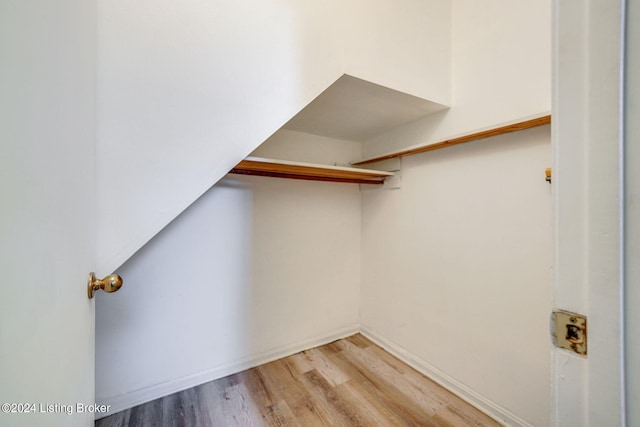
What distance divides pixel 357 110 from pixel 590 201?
5.08 feet

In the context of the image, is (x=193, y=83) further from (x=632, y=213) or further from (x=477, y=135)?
(x=477, y=135)

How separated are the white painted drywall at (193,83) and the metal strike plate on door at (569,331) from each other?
109 cm

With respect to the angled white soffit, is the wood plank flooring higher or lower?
lower

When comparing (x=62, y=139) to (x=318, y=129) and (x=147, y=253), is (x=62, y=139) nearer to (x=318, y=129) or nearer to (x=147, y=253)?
(x=147, y=253)

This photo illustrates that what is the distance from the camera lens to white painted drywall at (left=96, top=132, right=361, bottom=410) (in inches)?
60.2

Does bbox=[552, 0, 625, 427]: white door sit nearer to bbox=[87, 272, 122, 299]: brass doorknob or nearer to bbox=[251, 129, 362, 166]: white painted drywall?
bbox=[87, 272, 122, 299]: brass doorknob

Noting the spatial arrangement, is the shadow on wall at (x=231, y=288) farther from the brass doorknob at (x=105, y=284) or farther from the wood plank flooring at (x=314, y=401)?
the brass doorknob at (x=105, y=284)

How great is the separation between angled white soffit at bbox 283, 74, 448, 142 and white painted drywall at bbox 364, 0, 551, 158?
0.16 m

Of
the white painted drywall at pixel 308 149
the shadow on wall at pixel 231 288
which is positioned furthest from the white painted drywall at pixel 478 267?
the white painted drywall at pixel 308 149

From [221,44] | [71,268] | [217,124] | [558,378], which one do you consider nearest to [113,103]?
[217,124]

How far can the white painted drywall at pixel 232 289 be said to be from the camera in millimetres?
1529

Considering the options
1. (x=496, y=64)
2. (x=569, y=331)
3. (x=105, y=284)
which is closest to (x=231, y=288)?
(x=105, y=284)

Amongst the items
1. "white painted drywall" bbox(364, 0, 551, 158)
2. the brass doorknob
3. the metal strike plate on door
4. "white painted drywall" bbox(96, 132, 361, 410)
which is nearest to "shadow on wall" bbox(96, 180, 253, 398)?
"white painted drywall" bbox(96, 132, 361, 410)

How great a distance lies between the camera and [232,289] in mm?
1820
